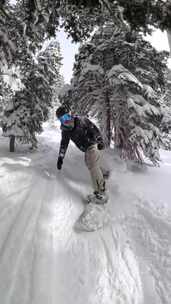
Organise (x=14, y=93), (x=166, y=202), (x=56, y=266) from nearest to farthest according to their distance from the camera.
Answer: (x=56, y=266) → (x=166, y=202) → (x=14, y=93)

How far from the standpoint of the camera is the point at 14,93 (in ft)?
40.6

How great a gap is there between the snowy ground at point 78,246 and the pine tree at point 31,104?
598cm

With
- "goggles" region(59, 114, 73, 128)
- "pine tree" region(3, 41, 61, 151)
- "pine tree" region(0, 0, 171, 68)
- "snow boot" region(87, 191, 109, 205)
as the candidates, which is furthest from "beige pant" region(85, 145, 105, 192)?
"pine tree" region(3, 41, 61, 151)

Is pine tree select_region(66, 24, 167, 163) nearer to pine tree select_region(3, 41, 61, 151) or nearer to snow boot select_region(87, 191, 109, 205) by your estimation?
pine tree select_region(3, 41, 61, 151)

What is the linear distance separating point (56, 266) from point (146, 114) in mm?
6446

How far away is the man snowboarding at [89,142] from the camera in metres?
5.61

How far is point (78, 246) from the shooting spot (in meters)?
4.07

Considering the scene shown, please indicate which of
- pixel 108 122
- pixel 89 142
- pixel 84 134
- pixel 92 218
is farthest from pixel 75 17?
pixel 92 218

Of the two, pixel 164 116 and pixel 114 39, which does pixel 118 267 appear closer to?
pixel 164 116

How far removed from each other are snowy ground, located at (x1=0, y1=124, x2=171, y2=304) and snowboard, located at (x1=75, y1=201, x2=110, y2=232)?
118 millimetres

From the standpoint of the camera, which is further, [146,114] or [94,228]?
[146,114]

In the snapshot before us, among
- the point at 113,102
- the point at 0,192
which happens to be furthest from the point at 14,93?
the point at 0,192

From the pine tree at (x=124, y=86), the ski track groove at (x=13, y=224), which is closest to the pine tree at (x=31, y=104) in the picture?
the pine tree at (x=124, y=86)

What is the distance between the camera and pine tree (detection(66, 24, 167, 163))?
8.45m
